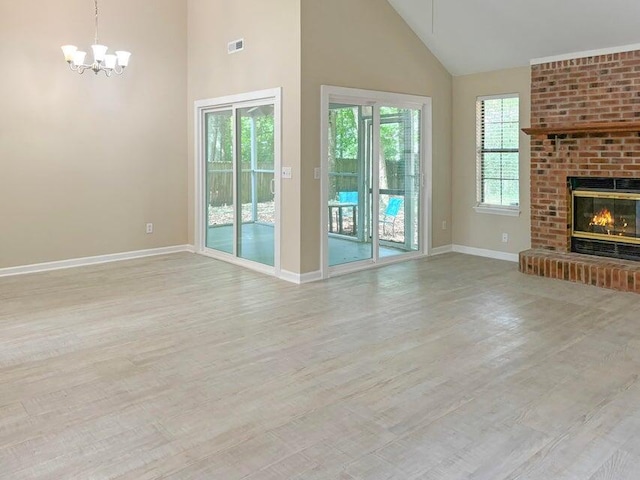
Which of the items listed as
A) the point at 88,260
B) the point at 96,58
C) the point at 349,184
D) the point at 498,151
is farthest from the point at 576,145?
the point at 88,260

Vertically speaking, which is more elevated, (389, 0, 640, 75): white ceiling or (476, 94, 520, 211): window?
(389, 0, 640, 75): white ceiling

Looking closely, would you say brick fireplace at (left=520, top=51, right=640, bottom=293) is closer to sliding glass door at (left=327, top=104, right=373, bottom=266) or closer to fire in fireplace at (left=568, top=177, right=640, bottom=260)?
fire in fireplace at (left=568, top=177, right=640, bottom=260)

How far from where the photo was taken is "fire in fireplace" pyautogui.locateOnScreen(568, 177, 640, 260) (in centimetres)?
581

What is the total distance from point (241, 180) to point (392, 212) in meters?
1.96

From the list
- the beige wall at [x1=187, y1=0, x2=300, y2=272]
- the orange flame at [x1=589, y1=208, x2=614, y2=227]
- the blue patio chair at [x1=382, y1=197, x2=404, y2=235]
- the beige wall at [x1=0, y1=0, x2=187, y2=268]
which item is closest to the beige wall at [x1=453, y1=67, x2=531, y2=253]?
the orange flame at [x1=589, y1=208, x2=614, y2=227]

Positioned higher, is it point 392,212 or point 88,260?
point 392,212

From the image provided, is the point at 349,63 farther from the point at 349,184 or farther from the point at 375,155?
the point at 349,184

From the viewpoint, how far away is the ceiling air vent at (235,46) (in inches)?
253

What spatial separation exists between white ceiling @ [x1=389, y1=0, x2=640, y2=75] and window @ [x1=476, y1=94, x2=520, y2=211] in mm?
479

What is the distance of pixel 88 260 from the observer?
6848 mm

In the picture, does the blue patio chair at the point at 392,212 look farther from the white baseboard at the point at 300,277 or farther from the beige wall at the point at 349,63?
the white baseboard at the point at 300,277

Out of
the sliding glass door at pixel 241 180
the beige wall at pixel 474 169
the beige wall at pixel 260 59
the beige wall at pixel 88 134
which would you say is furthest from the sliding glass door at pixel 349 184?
the beige wall at pixel 88 134

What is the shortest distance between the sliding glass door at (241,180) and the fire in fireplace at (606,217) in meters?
3.46

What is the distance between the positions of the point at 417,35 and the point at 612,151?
2.68 metres
